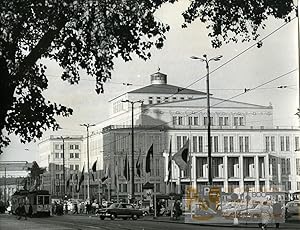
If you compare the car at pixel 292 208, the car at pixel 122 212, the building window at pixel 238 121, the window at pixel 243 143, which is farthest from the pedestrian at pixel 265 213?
the car at pixel 122 212

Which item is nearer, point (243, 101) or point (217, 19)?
point (217, 19)

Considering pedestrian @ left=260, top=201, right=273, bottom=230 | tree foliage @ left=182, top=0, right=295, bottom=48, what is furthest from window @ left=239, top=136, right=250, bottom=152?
tree foliage @ left=182, top=0, right=295, bottom=48

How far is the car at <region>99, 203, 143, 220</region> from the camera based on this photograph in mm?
16766

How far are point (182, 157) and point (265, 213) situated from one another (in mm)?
4043

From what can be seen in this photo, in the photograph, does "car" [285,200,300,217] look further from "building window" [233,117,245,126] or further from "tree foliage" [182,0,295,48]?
"tree foliage" [182,0,295,48]

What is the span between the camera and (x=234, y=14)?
460 centimetres

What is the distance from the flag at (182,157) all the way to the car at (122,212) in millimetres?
4018

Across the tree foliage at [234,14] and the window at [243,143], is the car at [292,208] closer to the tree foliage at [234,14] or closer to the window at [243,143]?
the window at [243,143]

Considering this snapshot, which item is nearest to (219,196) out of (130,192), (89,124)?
(89,124)

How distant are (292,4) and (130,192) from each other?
10.6m

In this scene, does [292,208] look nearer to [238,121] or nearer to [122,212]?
[238,121]

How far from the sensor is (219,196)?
25.3ft

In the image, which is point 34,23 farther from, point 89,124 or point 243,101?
point 243,101

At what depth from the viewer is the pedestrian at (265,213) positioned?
8.02m
